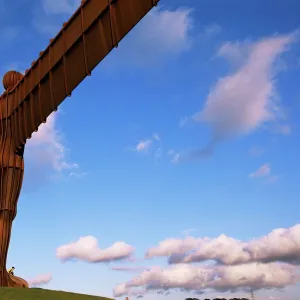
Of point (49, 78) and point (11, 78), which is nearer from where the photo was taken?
point (49, 78)

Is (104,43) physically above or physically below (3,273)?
above

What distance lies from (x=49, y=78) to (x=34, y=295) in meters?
7.29

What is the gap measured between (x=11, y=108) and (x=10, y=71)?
5.40 feet

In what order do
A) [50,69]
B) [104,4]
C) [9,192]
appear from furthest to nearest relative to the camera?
[9,192]
[50,69]
[104,4]

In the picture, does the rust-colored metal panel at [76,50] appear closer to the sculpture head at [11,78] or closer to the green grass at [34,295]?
the sculpture head at [11,78]

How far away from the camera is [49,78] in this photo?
672 inches

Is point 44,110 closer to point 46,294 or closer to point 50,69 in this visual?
point 50,69

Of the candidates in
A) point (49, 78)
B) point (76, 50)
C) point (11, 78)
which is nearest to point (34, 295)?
point (49, 78)

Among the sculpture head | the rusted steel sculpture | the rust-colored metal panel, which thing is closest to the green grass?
the rusted steel sculpture

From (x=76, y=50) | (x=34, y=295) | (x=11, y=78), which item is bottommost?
(x=34, y=295)

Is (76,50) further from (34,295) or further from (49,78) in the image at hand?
(34,295)

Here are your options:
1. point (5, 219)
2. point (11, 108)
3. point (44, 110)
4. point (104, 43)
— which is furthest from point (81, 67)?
point (5, 219)

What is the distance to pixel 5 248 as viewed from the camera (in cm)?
1770

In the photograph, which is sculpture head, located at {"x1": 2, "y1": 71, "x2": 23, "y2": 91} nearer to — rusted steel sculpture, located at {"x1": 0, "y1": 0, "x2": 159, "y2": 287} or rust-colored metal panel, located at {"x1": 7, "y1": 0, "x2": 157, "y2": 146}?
rusted steel sculpture, located at {"x1": 0, "y1": 0, "x2": 159, "y2": 287}
